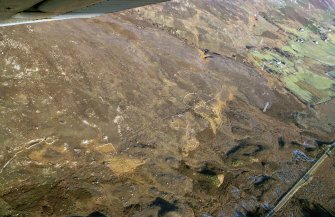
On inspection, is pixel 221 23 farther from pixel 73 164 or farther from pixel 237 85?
pixel 73 164

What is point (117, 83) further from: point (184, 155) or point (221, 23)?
point (221, 23)

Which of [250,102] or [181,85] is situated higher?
[181,85]

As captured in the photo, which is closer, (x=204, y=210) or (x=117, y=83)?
(x=204, y=210)

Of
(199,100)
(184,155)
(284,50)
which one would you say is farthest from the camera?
(284,50)

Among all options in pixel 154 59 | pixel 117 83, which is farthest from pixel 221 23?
pixel 117 83

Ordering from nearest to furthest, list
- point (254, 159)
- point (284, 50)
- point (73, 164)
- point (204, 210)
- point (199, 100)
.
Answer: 1. point (73, 164)
2. point (204, 210)
3. point (254, 159)
4. point (199, 100)
5. point (284, 50)

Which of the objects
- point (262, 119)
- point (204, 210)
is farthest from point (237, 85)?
point (204, 210)

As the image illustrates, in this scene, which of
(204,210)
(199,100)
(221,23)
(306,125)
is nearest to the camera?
(204,210)

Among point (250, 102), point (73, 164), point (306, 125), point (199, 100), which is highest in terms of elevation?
point (73, 164)

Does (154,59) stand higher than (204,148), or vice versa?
(154,59)
